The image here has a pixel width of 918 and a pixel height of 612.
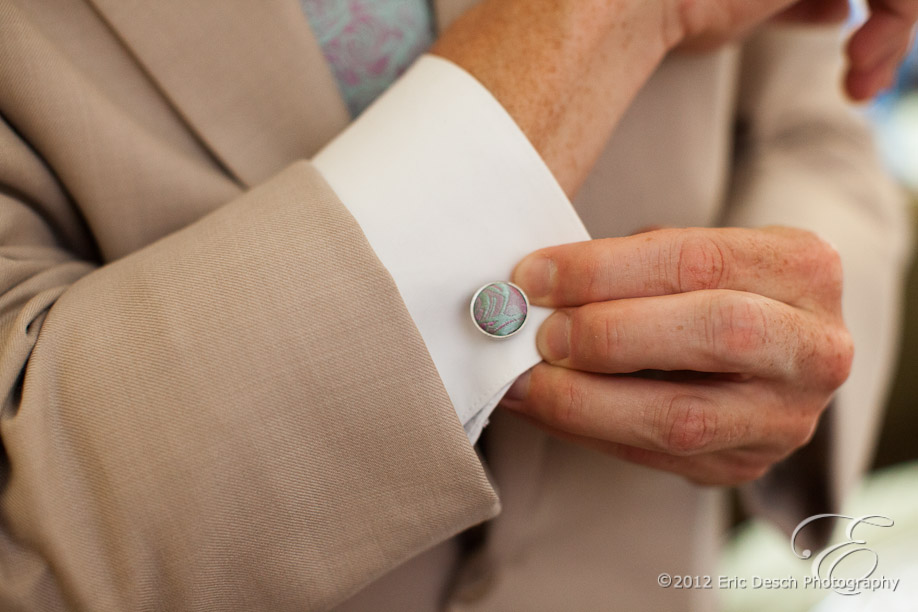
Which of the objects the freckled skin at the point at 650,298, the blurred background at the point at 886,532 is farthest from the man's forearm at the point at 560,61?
the blurred background at the point at 886,532

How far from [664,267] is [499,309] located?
0.47 ft

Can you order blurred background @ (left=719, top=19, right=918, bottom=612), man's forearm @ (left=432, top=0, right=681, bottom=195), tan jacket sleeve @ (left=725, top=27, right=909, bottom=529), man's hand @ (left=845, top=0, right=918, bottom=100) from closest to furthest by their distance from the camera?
man's forearm @ (left=432, top=0, right=681, bottom=195)
man's hand @ (left=845, top=0, right=918, bottom=100)
tan jacket sleeve @ (left=725, top=27, right=909, bottom=529)
blurred background @ (left=719, top=19, right=918, bottom=612)

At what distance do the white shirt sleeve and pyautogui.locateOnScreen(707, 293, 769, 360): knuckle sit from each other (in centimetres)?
13

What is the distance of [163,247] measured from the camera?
0.47 m

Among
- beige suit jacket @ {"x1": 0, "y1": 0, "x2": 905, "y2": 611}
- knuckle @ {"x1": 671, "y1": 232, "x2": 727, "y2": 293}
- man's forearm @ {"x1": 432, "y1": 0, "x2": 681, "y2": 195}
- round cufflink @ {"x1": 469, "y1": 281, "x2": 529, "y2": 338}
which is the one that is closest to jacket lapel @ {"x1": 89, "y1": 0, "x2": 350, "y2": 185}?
beige suit jacket @ {"x1": 0, "y1": 0, "x2": 905, "y2": 611}

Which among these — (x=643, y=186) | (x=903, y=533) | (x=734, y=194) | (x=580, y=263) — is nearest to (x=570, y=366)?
(x=580, y=263)

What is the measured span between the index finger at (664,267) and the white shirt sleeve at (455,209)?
1.0 inches

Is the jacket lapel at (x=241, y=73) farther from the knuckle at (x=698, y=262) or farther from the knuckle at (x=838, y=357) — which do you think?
the knuckle at (x=838, y=357)

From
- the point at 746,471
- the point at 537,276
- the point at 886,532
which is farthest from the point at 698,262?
the point at 886,532

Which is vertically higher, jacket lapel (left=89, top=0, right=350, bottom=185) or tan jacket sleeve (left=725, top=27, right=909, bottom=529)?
jacket lapel (left=89, top=0, right=350, bottom=185)

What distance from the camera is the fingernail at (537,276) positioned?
501 millimetres

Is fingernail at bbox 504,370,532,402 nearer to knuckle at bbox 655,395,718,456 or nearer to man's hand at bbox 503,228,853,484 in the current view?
man's hand at bbox 503,228,853,484

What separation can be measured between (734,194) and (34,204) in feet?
3.18

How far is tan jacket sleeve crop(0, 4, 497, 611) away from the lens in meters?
0.42
